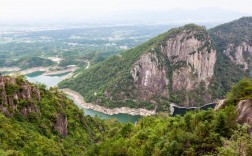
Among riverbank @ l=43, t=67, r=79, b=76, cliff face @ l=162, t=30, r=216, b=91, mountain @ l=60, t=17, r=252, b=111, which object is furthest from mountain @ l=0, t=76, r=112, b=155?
riverbank @ l=43, t=67, r=79, b=76

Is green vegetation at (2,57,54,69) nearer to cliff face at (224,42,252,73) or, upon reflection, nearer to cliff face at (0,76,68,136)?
cliff face at (224,42,252,73)

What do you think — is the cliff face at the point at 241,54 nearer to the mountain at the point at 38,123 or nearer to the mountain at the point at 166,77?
the mountain at the point at 166,77

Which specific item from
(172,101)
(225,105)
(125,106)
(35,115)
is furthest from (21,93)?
(172,101)

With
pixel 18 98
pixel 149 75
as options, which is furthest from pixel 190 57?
pixel 18 98

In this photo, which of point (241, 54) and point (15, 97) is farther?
point (241, 54)

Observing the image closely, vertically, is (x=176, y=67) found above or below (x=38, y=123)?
below

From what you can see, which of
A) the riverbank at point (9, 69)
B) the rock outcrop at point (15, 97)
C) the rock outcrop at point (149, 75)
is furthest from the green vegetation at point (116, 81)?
the rock outcrop at point (15, 97)

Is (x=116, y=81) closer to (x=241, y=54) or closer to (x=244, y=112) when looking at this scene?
(x=241, y=54)

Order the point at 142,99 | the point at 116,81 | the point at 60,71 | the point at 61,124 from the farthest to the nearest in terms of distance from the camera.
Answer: the point at 60,71 → the point at 116,81 → the point at 142,99 → the point at 61,124

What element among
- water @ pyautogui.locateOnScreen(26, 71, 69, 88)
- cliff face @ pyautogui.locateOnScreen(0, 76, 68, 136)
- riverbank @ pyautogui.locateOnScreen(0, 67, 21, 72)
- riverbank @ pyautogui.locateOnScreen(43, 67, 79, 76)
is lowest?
water @ pyautogui.locateOnScreen(26, 71, 69, 88)
